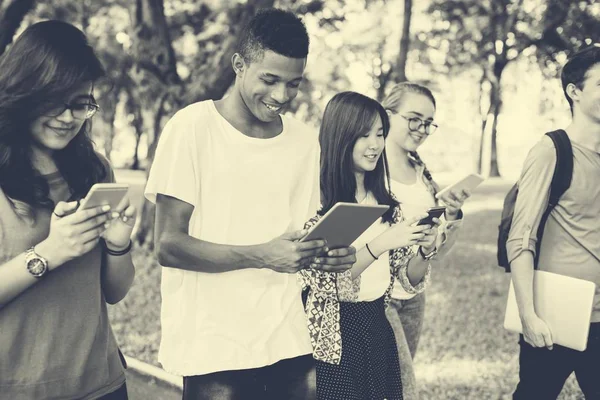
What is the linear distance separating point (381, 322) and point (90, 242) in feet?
5.38

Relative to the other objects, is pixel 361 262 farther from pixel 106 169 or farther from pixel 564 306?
pixel 106 169

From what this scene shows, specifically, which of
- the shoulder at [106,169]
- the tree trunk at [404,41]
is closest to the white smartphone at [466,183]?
the shoulder at [106,169]

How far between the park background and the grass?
18mm

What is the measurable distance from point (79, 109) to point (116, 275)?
594 mm

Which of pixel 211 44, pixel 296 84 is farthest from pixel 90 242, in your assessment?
pixel 211 44

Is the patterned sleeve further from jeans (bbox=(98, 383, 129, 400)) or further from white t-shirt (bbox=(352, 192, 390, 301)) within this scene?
jeans (bbox=(98, 383, 129, 400))

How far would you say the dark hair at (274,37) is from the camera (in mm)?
2672

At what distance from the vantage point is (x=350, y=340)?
322cm

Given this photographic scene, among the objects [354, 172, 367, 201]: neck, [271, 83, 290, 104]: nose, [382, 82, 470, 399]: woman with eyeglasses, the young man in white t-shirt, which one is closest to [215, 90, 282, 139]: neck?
the young man in white t-shirt

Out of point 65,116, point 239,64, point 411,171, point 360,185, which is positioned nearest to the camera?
point 65,116

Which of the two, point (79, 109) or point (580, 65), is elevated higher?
point (580, 65)

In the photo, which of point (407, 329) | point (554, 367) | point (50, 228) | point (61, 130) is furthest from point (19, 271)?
point (407, 329)

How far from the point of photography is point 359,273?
10.6 ft

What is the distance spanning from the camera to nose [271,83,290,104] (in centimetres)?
265
